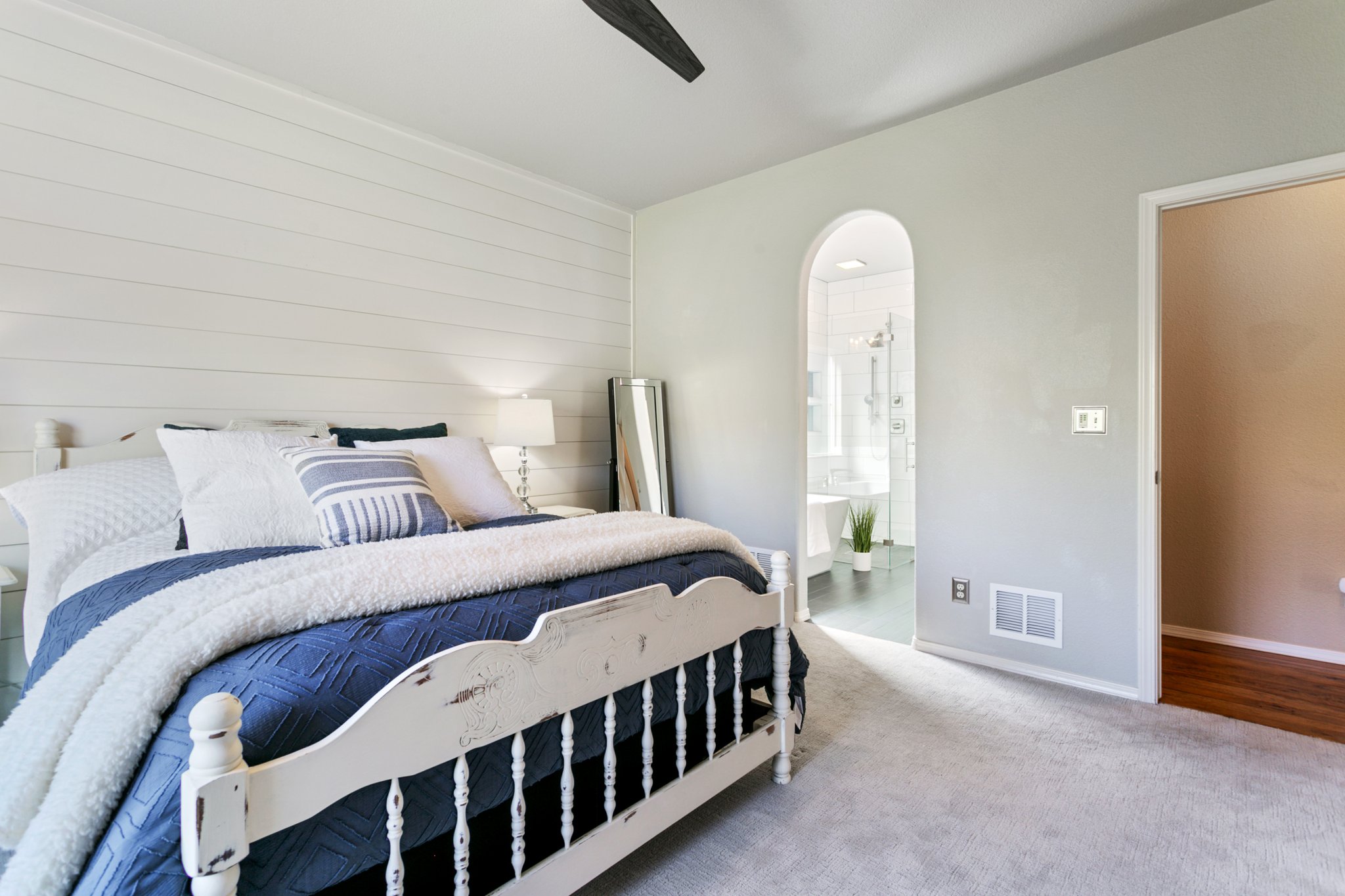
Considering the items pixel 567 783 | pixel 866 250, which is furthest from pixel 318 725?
pixel 866 250

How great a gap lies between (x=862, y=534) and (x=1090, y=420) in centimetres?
234

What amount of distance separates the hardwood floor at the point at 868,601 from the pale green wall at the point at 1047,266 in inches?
15.0

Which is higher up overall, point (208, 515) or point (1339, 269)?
point (1339, 269)

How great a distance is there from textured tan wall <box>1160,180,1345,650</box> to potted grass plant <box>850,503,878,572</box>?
1.80 meters

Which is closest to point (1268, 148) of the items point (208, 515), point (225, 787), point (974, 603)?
point (974, 603)

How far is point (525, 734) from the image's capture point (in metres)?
1.29

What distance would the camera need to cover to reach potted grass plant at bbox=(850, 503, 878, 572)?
4797 mm

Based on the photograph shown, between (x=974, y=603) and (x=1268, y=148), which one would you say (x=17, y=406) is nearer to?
(x=974, y=603)

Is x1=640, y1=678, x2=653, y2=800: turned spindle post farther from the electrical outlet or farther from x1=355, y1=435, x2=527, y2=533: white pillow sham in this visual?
the electrical outlet

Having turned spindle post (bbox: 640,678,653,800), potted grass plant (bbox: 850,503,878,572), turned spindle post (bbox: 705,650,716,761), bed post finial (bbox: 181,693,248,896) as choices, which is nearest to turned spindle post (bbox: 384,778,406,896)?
bed post finial (bbox: 181,693,248,896)

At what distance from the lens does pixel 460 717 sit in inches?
43.4

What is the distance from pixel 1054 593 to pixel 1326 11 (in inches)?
86.2

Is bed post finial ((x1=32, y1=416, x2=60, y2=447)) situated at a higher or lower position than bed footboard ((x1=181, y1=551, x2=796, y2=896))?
higher

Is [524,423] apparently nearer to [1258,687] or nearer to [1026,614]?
[1026,614]
